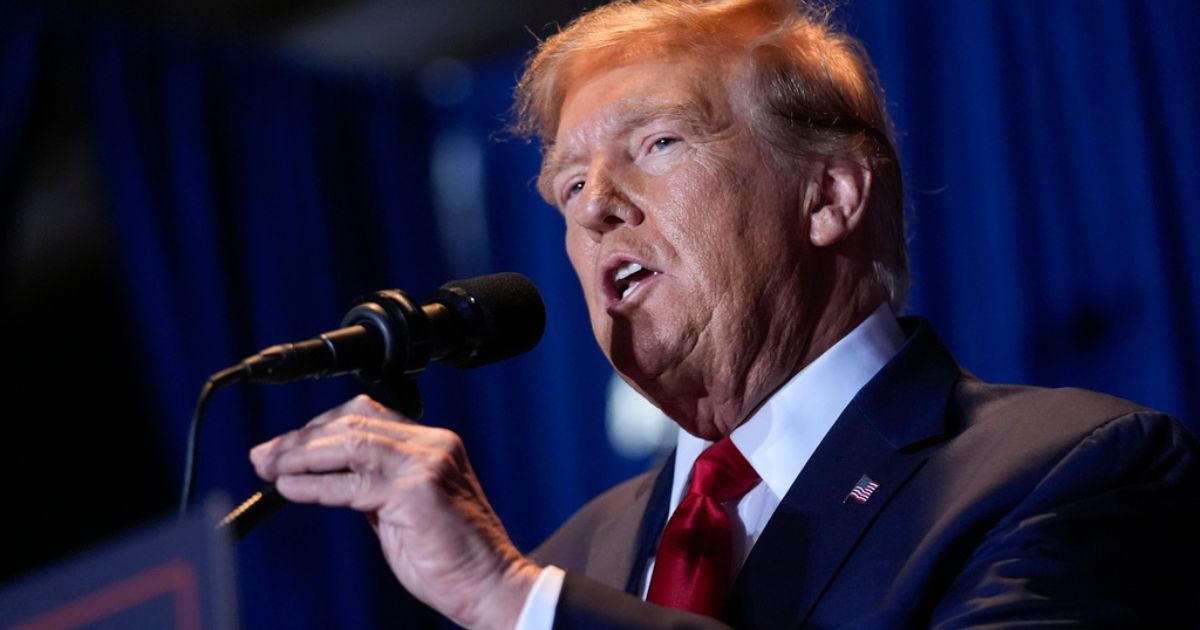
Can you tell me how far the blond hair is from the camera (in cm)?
221

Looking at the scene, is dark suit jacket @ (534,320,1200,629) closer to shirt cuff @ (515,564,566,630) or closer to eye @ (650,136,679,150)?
shirt cuff @ (515,564,566,630)

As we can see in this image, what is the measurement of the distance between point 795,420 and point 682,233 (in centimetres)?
34

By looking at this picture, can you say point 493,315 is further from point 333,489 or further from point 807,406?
point 807,406

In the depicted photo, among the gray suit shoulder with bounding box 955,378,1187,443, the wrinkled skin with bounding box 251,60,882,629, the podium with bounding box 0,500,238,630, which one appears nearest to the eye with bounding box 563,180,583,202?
the wrinkled skin with bounding box 251,60,882,629

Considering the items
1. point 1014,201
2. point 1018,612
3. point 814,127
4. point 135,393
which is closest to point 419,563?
point 1018,612

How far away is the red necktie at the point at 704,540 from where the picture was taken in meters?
1.81

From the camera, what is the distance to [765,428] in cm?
203

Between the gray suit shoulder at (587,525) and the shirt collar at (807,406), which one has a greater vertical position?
the shirt collar at (807,406)

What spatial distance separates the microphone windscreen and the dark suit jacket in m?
0.31

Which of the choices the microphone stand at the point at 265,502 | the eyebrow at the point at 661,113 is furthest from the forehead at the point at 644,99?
the microphone stand at the point at 265,502

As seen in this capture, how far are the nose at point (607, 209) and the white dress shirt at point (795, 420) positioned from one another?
1.18ft

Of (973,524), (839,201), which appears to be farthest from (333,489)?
(839,201)

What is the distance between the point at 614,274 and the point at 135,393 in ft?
7.52

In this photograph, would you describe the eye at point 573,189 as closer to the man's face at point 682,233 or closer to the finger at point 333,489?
the man's face at point 682,233
